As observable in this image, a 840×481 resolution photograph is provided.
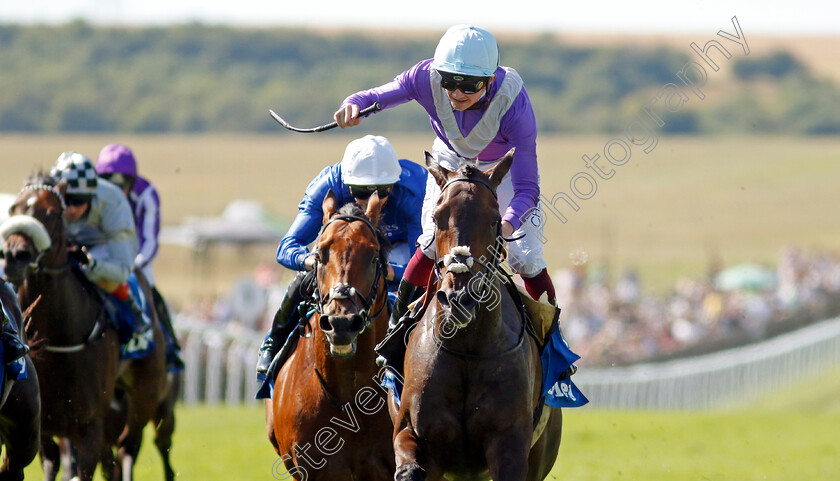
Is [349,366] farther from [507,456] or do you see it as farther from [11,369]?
[11,369]

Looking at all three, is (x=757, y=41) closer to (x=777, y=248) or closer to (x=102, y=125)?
(x=777, y=248)

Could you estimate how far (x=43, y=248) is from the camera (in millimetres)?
7449

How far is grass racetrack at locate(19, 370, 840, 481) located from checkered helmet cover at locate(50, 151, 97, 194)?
3527 mm

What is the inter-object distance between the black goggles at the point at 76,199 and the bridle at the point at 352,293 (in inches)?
116

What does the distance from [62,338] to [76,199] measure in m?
1.06

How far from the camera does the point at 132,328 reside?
28.2ft

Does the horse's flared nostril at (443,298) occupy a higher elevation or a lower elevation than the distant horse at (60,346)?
higher

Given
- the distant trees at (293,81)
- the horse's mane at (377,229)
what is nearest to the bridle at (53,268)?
the horse's mane at (377,229)

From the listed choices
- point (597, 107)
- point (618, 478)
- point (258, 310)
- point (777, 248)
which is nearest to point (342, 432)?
point (618, 478)

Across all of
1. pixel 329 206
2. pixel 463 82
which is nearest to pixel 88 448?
pixel 329 206

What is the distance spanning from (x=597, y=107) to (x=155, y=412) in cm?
7176

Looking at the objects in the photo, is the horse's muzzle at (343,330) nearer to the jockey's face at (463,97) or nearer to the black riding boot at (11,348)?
the jockey's face at (463,97)

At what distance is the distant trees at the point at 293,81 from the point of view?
7769 cm

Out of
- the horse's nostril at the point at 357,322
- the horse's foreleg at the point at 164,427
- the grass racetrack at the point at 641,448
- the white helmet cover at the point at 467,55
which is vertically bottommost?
the grass racetrack at the point at 641,448
